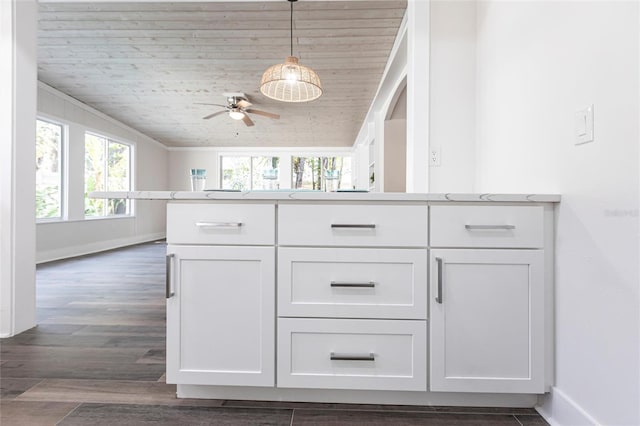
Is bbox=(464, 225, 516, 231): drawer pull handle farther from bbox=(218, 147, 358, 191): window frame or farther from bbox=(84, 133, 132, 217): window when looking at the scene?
bbox=(218, 147, 358, 191): window frame

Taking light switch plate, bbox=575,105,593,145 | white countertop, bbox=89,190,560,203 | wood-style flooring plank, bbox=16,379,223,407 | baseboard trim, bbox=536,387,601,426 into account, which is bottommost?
wood-style flooring plank, bbox=16,379,223,407

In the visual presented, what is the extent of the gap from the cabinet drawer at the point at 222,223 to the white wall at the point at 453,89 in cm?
107

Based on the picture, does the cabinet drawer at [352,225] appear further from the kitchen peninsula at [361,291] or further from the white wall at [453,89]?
the white wall at [453,89]

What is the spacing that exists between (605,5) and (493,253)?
852 millimetres

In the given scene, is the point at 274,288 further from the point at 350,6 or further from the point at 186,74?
the point at 186,74

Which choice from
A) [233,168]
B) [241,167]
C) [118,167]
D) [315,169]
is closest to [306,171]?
[315,169]

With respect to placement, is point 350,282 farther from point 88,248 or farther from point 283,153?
point 283,153

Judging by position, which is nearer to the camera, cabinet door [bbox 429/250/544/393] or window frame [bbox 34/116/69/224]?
cabinet door [bbox 429/250/544/393]

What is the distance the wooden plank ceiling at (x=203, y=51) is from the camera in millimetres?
3035

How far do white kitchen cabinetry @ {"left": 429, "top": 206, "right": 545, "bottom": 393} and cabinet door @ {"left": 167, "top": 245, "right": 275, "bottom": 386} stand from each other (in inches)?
25.1

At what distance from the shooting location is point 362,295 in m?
1.33

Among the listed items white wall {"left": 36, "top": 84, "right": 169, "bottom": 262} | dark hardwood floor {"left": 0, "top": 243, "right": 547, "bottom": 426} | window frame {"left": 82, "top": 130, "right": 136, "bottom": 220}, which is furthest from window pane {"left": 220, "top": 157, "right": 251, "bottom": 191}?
dark hardwood floor {"left": 0, "top": 243, "right": 547, "bottom": 426}

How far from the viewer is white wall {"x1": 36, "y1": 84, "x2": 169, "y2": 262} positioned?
4.84 meters

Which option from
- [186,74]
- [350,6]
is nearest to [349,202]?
[350,6]
